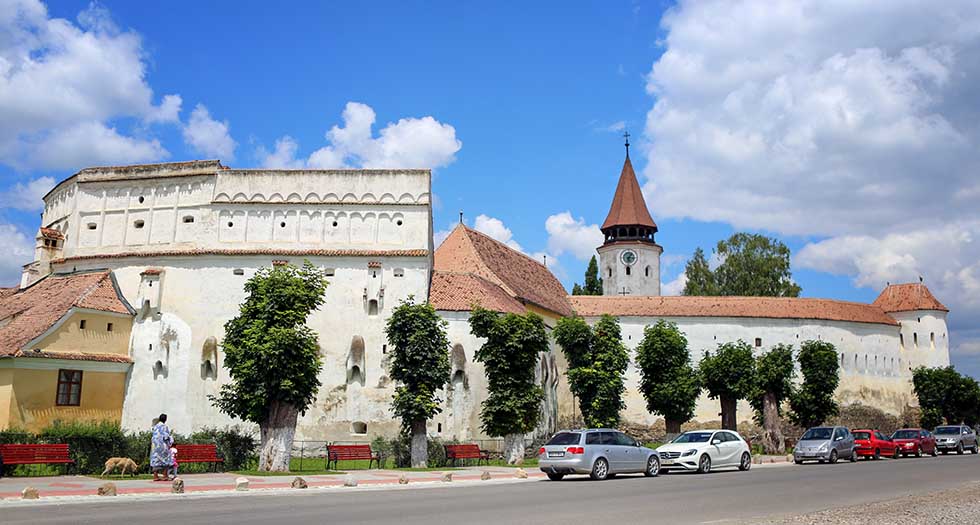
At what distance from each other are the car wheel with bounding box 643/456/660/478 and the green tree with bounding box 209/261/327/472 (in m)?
12.6

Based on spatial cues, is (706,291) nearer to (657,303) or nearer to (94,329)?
(657,303)

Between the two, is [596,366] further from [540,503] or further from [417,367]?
[540,503]

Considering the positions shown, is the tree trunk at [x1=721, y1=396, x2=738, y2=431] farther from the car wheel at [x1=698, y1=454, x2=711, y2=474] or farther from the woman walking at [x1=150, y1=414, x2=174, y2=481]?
the woman walking at [x1=150, y1=414, x2=174, y2=481]

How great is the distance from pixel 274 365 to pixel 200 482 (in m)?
6.21

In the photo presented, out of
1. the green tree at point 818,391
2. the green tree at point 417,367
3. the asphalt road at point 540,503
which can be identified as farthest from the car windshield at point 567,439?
the green tree at point 818,391

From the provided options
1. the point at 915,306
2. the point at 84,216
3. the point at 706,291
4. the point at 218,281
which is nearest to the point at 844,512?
the point at 218,281

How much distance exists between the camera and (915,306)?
235ft

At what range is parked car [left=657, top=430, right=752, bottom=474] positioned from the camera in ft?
88.4

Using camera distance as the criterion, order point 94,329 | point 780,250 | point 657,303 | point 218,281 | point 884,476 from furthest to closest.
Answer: point 780,250
point 657,303
point 218,281
point 94,329
point 884,476

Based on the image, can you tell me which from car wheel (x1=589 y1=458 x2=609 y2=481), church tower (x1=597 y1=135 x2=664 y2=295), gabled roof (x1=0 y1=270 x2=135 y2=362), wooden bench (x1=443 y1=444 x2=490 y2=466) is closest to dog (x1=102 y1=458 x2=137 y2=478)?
wooden bench (x1=443 y1=444 x2=490 y2=466)

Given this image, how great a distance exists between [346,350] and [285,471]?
14.8 m

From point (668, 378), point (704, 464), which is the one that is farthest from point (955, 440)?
point (704, 464)

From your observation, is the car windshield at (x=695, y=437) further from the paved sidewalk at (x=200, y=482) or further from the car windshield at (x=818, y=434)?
the car windshield at (x=818, y=434)

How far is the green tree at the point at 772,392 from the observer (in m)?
43.8
